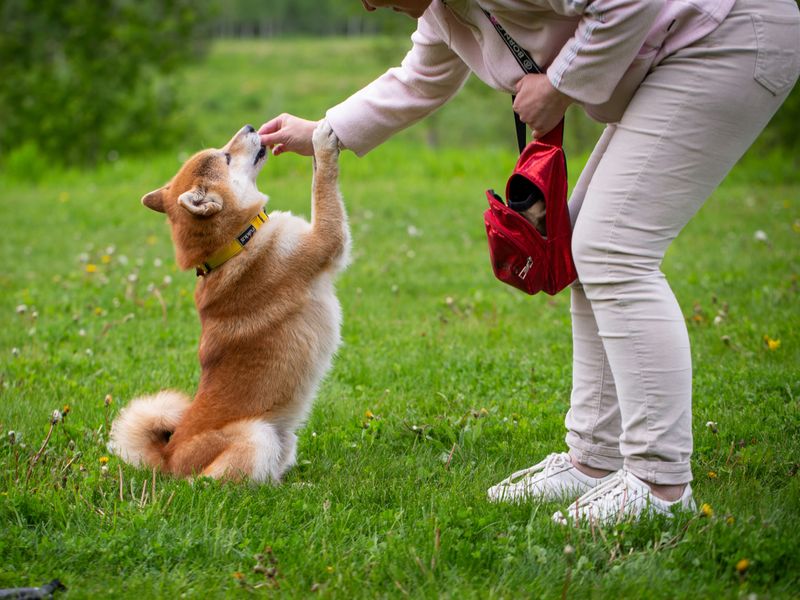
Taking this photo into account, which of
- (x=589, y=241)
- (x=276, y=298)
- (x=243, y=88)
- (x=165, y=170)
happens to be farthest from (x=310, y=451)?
(x=243, y=88)

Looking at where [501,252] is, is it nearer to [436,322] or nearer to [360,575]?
[360,575]

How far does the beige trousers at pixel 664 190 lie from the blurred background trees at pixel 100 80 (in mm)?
12800

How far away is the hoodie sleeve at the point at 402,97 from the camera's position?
3.25 meters

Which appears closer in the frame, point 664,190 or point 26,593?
point 26,593

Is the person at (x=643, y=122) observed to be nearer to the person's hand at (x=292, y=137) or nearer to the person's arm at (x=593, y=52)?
the person's arm at (x=593, y=52)

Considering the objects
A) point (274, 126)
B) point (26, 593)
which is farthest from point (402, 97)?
point (26, 593)

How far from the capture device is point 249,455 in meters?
3.33

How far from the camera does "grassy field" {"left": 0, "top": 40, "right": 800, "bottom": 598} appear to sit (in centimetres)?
251

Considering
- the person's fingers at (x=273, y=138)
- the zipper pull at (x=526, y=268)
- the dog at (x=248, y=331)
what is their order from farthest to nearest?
the person's fingers at (x=273, y=138) → the dog at (x=248, y=331) → the zipper pull at (x=526, y=268)

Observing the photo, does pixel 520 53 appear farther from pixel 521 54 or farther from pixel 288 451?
pixel 288 451

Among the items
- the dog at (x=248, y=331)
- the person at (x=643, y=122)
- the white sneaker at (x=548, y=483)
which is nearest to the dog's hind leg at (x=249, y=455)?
the dog at (x=248, y=331)

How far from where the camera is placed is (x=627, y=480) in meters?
2.74

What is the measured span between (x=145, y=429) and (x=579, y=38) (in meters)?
2.33

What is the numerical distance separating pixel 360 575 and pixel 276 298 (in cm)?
147
